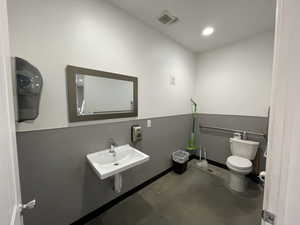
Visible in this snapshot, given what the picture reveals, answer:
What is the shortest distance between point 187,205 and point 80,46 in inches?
96.3

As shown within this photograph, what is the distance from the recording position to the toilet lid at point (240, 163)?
6.42 ft

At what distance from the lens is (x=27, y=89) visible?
1.03m

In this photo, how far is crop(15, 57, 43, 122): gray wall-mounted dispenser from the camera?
100 cm

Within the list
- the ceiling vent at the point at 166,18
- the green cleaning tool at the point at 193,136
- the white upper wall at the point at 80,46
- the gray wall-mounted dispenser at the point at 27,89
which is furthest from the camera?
the green cleaning tool at the point at 193,136

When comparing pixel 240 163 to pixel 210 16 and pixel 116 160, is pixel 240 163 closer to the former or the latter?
pixel 116 160

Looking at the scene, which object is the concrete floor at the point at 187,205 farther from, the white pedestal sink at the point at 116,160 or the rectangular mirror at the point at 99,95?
the rectangular mirror at the point at 99,95

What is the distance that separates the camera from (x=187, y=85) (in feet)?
9.48

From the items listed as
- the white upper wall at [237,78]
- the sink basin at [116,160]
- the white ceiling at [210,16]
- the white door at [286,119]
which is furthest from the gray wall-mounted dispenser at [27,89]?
the white upper wall at [237,78]

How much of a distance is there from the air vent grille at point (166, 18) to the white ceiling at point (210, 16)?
2.0 inches

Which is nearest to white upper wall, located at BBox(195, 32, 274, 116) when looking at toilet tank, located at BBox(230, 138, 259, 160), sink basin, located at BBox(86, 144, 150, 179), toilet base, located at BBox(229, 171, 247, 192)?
toilet tank, located at BBox(230, 138, 259, 160)

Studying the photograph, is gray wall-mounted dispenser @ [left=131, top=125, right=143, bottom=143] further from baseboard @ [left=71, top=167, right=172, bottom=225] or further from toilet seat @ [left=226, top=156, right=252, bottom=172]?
toilet seat @ [left=226, top=156, right=252, bottom=172]

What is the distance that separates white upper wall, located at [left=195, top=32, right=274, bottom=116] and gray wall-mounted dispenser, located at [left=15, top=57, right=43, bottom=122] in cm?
295

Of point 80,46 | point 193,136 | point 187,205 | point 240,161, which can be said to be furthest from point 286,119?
point 193,136

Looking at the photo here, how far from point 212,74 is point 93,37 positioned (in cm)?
247
